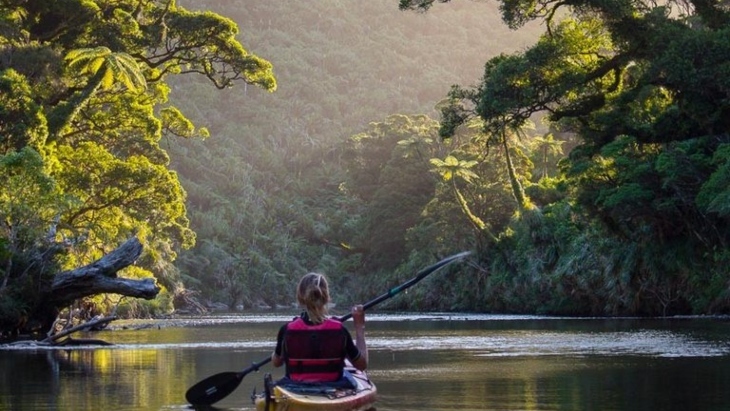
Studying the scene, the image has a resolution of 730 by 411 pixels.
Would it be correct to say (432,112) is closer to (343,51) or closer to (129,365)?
(343,51)

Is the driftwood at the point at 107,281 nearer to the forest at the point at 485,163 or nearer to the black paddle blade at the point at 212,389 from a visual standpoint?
the forest at the point at 485,163

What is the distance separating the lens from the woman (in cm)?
1253

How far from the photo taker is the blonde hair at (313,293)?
11883 millimetres

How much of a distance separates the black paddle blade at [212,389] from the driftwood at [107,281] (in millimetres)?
13889

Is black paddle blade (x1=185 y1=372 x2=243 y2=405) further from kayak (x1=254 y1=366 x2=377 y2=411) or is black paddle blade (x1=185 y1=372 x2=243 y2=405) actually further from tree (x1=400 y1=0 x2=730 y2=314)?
tree (x1=400 y1=0 x2=730 y2=314)

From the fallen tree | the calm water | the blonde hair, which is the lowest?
the calm water

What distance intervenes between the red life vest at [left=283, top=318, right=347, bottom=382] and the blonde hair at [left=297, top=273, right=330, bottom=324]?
262mm

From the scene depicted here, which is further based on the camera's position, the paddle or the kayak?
the paddle

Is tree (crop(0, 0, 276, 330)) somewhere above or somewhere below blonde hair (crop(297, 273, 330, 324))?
above

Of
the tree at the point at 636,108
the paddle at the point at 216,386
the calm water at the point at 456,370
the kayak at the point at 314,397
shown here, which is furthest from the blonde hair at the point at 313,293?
the tree at the point at 636,108

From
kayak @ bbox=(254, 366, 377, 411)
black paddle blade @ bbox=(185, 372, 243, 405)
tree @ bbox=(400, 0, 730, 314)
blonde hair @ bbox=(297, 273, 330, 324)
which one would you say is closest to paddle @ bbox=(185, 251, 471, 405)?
black paddle blade @ bbox=(185, 372, 243, 405)

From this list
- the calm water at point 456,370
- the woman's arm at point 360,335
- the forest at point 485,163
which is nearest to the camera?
the woman's arm at point 360,335

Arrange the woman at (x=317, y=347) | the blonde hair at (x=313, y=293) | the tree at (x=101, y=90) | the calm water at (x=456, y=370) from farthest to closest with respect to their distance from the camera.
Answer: the tree at (x=101, y=90) → the calm water at (x=456, y=370) → the woman at (x=317, y=347) → the blonde hair at (x=313, y=293)

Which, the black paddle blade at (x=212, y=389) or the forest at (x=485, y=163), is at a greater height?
the forest at (x=485, y=163)
